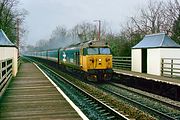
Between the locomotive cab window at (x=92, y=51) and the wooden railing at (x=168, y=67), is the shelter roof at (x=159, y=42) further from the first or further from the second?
the locomotive cab window at (x=92, y=51)

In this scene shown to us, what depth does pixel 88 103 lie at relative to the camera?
1370cm

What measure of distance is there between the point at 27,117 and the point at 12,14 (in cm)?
5527

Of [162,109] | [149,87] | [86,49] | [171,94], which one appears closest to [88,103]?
[162,109]

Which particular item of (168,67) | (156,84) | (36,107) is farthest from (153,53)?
(36,107)

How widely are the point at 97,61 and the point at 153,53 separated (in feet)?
13.3

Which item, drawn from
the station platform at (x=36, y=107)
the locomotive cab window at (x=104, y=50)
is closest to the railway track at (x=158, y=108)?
the station platform at (x=36, y=107)

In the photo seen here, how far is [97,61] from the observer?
81.4 ft

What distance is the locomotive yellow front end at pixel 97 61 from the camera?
2458cm

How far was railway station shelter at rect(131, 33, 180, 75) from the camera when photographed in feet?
72.6

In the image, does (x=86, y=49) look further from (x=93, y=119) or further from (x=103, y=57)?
(x=93, y=119)

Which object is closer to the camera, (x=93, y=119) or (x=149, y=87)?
(x=93, y=119)

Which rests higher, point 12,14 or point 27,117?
point 12,14

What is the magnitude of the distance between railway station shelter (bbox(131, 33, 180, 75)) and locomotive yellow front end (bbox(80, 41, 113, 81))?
2489mm

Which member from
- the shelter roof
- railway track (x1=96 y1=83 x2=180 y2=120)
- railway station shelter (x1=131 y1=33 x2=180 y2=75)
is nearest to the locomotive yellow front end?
railway station shelter (x1=131 y1=33 x2=180 y2=75)
